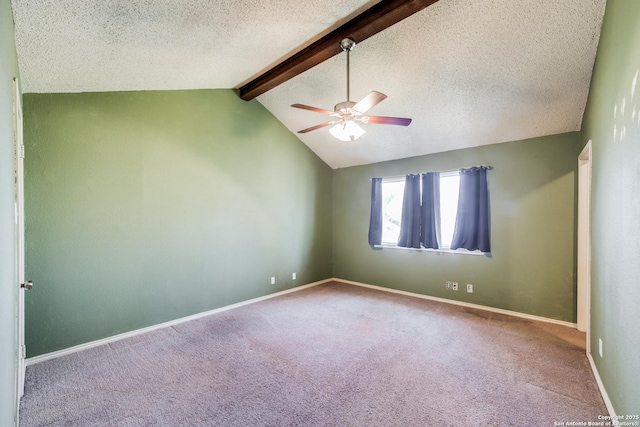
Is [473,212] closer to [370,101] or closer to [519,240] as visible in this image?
[519,240]

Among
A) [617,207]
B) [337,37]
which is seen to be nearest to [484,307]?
[617,207]

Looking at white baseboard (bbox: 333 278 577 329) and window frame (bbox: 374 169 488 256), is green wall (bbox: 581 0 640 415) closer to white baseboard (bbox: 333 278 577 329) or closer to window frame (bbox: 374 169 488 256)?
white baseboard (bbox: 333 278 577 329)

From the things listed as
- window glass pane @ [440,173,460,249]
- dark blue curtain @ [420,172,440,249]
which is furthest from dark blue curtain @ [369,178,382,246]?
window glass pane @ [440,173,460,249]

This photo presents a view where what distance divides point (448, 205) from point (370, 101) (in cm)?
285

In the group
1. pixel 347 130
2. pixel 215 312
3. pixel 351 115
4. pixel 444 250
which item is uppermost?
pixel 351 115

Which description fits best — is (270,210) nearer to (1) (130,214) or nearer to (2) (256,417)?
(1) (130,214)

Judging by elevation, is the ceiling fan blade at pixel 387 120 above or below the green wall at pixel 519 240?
above

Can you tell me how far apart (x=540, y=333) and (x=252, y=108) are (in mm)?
4867

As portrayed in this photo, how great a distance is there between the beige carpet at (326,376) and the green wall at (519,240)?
437mm

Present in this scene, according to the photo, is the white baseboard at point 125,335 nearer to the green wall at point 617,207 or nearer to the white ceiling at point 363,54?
the white ceiling at point 363,54

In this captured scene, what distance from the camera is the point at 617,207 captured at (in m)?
1.85

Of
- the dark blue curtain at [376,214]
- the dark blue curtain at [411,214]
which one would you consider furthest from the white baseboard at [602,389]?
the dark blue curtain at [376,214]

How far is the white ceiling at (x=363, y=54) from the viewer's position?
214 cm

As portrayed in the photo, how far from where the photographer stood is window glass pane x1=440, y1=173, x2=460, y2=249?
4.55 m
